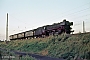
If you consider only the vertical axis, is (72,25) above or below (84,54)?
above

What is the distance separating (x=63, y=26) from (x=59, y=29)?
2.75ft

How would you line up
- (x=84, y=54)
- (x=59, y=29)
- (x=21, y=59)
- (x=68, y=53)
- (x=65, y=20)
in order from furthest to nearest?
(x=65, y=20) → (x=59, y=29) → (x=68, y=53) → (x=84, y=54) → (x=21, y=59)

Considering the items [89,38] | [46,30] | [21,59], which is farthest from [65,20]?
[21,59]

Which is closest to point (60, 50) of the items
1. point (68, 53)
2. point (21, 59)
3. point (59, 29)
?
point (68, 53)

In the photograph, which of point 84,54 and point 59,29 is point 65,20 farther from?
point 84,54

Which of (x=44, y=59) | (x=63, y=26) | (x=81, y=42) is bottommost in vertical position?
(x=44, y=59)

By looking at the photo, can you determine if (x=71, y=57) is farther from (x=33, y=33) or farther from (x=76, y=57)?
(x=33, y=33)

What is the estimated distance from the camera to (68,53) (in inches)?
599

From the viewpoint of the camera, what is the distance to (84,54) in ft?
44.9

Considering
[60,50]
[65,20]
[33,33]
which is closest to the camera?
[60,50]

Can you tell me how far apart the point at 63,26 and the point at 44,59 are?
1503 centimetres

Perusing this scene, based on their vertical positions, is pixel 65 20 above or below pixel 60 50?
above

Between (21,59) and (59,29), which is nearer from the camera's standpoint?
(21,59)

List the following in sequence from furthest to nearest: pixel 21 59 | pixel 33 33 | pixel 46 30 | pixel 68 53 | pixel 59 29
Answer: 1. pixel 33 33
2. pixel 46 30
3. pixel 59 29
4. pixel 68 53
5. pixel 21 59
